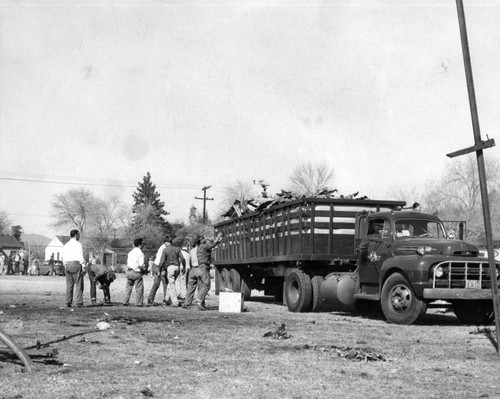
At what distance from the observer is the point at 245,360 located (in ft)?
26.3

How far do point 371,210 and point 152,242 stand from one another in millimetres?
82726

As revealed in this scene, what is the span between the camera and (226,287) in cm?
2247

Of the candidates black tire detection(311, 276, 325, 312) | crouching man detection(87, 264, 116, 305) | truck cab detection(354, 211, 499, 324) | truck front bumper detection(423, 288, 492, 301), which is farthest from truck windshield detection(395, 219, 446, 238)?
crouching man detection(87, 264, 116, 305)

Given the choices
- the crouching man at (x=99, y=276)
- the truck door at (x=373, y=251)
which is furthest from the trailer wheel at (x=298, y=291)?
the crouching man at (x=99, y=276)

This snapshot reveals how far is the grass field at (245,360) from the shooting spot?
20.7 feet

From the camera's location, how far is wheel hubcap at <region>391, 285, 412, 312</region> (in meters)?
12.9

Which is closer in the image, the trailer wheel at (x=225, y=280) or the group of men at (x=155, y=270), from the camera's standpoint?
the group of men at (x=155, y=270)

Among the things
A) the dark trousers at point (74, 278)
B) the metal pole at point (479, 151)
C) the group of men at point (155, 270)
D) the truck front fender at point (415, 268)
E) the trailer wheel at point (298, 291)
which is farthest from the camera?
the trailer wheel at point (298, 291)

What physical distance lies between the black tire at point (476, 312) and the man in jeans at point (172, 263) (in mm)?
6703

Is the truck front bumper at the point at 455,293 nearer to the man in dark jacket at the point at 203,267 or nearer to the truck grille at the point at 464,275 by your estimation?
the truck grille at the point at 464,275

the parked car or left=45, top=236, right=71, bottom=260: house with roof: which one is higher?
left=45, top=236, right=71, bottom=260: house with roof

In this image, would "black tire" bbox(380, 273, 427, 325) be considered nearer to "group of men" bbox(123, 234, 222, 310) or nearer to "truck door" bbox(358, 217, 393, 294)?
"truck door" bbox(358, 217, 393, 294)

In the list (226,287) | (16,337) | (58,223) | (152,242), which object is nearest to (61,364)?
(16,337)

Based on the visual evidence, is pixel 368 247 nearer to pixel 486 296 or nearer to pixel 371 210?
pixel 371 210
